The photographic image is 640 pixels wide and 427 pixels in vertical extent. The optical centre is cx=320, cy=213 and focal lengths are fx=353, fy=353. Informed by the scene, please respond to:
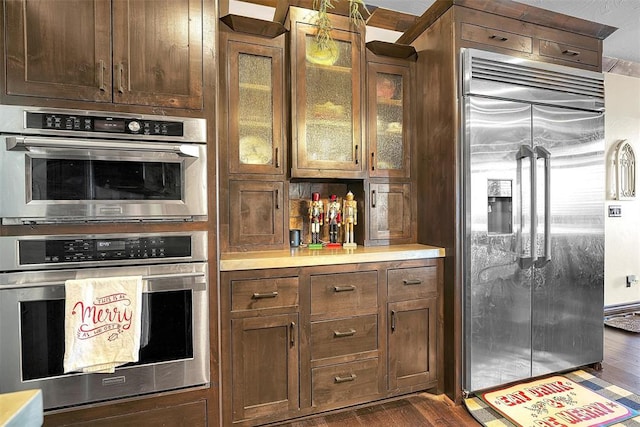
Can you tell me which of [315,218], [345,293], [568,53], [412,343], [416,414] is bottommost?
[416,414]

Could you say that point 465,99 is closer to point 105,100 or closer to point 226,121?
point 226,121

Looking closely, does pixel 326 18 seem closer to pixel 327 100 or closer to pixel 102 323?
pixel 327 100

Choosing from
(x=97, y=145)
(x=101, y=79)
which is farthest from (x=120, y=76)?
(x=97, y=145)

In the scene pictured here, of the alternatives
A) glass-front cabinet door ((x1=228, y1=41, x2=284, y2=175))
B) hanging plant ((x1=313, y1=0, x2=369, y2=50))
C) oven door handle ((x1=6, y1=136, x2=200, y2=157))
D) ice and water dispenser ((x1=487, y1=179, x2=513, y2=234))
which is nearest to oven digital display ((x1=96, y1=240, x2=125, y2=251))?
oven door handle ((x1=6, y1=136, x2=200, y2=157))

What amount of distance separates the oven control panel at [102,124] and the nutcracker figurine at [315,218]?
111 centimetres

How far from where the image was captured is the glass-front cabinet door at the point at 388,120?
2.53 meters

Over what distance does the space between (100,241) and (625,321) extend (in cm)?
480

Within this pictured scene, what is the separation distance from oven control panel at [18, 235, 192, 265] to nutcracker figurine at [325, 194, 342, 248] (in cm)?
115

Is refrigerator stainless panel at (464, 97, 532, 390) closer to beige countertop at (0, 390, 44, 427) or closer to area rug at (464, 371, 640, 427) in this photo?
area rug at (464, 371, 640, 427)

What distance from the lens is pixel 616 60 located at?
155 inches

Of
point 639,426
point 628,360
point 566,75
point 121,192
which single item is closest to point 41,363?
point 121,192

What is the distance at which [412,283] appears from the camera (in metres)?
2.26

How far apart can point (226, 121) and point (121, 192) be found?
0.83 meters

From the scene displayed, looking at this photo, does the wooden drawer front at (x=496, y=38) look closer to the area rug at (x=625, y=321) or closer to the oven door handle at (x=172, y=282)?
the oven door handle at (x=172, y=282)
